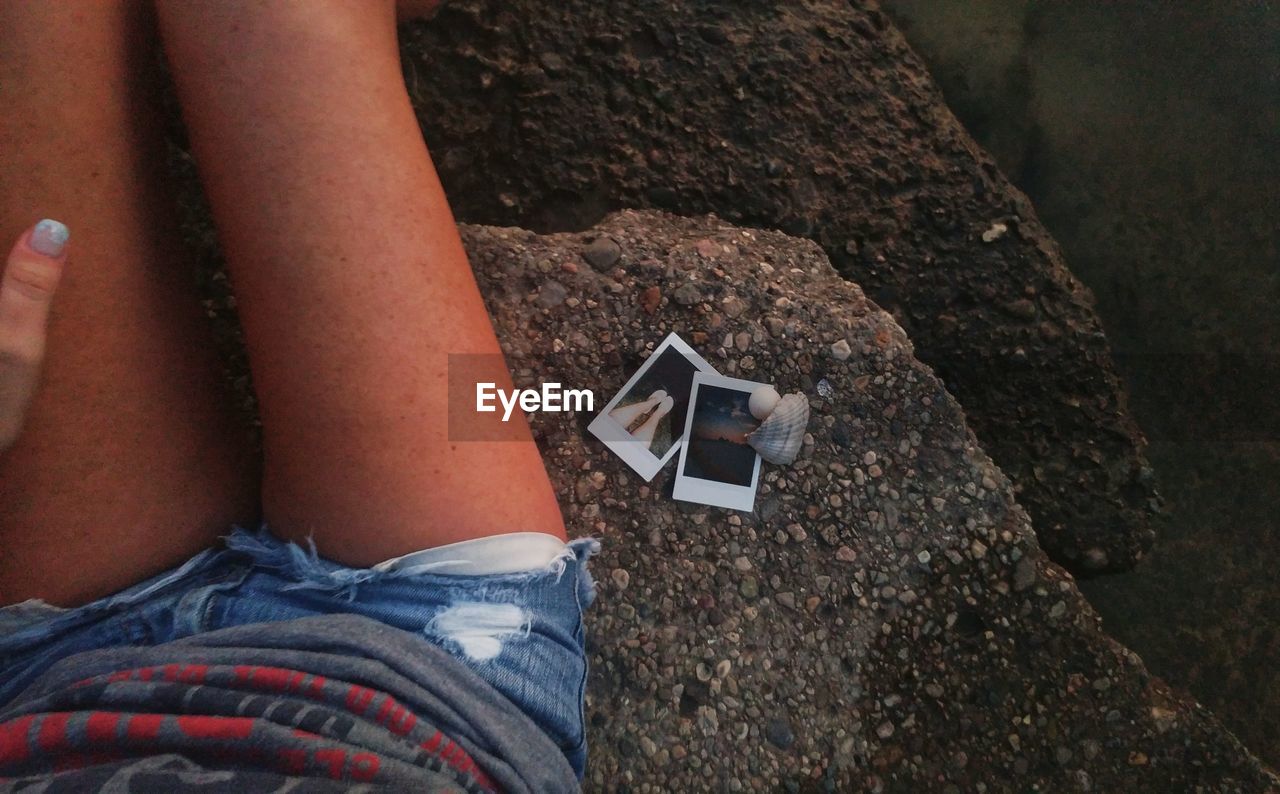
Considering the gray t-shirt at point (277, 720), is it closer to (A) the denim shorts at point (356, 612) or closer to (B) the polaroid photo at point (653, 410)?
(A) the denim shorts at point (356, 612)

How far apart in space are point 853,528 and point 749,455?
27cm

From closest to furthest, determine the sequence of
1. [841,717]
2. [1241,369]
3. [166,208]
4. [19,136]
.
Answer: [19,136] < [166,208] < [841,717] < [1241,369]

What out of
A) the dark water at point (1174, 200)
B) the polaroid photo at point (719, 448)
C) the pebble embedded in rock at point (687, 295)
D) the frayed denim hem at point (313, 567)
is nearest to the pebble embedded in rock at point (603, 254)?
the pebble embedded in rock at point (687, 295)

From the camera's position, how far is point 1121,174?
2.18m

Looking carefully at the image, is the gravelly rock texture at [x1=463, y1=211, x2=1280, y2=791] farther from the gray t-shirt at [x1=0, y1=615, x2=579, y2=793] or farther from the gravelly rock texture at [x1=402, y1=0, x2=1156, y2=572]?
the gray t-shirt at [x1=0, y1=615, x2=579, y2=793]

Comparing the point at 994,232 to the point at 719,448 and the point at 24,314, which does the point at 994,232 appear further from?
the point at 24,314

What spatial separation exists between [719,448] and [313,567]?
2.84ft

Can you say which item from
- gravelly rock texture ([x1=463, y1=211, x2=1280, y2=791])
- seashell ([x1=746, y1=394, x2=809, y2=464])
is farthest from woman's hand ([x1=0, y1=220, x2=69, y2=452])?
seashell ([x1=746, y1=394, x2=809, y2=464])

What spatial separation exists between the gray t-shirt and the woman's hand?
33 cm

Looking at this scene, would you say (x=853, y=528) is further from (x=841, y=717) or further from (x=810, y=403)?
(x=841, y=717)

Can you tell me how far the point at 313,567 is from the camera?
3.44 feet

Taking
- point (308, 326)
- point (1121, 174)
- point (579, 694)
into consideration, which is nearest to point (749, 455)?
point (579, 694)

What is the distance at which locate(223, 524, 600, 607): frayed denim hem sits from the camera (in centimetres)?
103

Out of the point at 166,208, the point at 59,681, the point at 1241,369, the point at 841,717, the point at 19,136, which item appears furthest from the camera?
the point at 1241,369
